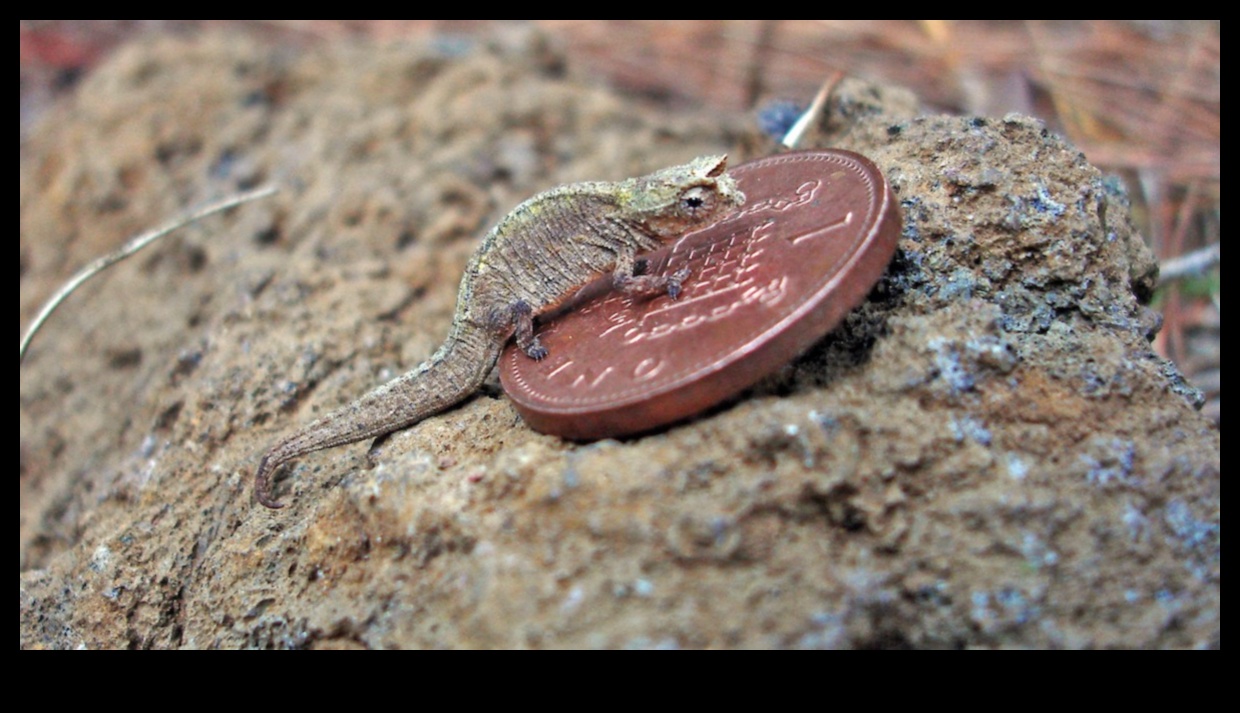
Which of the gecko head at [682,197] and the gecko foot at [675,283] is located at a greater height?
the gecko head at [682,197]

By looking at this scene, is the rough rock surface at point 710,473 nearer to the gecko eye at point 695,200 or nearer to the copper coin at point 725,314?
the copper coin at point 725,314

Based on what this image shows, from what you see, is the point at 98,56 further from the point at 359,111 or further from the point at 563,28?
the point at 563,28

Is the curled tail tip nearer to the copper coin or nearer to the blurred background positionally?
the copper coin

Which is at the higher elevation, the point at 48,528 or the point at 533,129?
the point at 533,129

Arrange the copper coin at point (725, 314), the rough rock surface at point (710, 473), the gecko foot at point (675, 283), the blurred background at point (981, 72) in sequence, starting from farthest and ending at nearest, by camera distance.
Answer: the blurred background at point (981, 72)
the gecko foot at point (675, 283)
the copper coin at point (725, 314)
the rough rock surface at point (710, 473)

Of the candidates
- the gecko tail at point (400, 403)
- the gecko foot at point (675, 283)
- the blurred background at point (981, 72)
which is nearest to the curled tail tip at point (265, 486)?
the gecko tail at point (400, 403)

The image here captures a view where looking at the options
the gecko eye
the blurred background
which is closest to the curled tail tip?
the gecko eye
